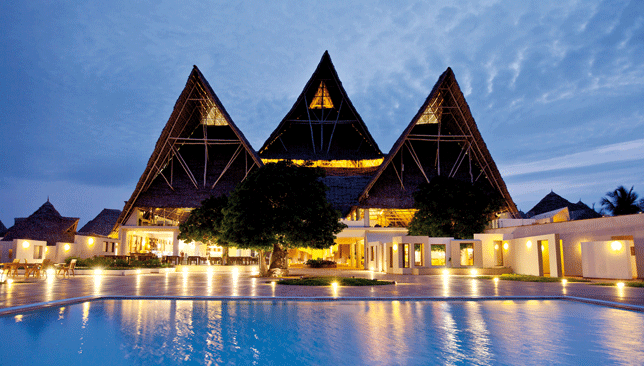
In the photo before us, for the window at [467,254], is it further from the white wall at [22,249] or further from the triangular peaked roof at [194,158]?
the white wall at [22,249]

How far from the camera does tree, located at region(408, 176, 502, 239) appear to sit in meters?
28.6

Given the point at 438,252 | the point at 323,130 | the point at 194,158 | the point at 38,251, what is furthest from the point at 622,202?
the point at 38,251

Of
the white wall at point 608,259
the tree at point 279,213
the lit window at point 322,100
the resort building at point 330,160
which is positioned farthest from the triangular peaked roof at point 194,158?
the white wall at point 608,259

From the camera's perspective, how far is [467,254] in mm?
25312

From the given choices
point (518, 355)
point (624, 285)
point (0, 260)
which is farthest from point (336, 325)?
point (0, 260)

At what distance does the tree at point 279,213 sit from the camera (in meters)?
18.2

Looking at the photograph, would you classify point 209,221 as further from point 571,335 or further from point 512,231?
point 571,335

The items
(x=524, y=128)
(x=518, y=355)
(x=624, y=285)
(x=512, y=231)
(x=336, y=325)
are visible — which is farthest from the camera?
(x=524, y=128)

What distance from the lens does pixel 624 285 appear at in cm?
1496

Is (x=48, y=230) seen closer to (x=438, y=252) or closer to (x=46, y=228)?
(x=46, y=228)

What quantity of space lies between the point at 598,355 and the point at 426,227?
24168 millimetres

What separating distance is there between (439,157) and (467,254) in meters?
16.4

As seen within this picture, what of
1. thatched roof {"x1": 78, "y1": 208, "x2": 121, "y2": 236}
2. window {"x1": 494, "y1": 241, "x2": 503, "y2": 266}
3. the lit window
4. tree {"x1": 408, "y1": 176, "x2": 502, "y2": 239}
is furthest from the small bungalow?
window {"x1": 494, "y1": 241, "x2": 503, "y2": 266}

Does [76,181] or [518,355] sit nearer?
[518,355]
